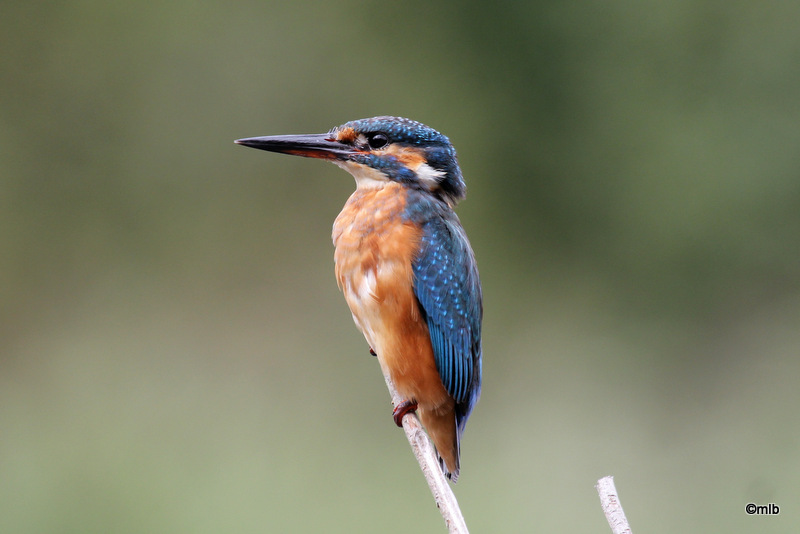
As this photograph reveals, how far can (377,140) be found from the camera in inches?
70.5

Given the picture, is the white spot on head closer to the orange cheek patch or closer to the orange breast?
the orange breast

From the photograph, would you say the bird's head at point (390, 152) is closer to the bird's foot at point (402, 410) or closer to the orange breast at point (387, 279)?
the orange breast at point (387, 279)

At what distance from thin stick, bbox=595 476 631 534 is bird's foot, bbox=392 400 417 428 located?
0.75 meters

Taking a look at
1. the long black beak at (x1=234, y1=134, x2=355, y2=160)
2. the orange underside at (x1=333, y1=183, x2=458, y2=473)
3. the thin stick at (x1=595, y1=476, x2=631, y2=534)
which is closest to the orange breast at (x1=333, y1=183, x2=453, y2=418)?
the orange underside at (x1=333, y1=183, x2=458, y2=473)

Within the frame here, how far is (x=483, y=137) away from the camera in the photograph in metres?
4.45

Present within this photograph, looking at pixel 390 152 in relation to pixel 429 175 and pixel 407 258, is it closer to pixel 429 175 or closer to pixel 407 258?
pixel 429 175

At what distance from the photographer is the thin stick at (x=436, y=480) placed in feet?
4.27

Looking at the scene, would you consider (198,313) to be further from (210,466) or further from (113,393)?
(210,466)

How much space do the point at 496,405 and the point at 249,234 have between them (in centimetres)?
157

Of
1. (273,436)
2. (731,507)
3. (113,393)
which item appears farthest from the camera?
(113,393)

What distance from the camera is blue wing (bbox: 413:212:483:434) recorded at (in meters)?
1.79

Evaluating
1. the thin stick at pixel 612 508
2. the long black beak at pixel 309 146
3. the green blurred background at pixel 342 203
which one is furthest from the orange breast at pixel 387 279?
the green blurred background at pixel 342 203

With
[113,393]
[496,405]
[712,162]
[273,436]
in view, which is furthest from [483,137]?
[113,393]

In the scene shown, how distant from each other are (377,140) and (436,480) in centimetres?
74
